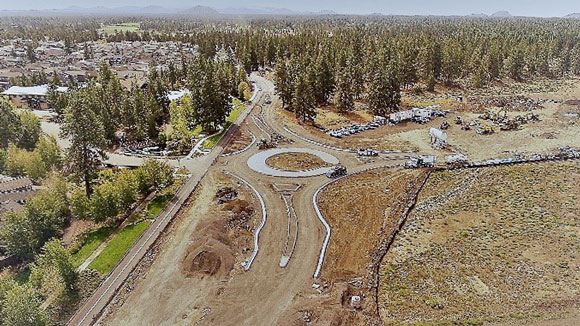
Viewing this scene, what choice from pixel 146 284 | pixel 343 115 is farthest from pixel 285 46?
pixel 146 284

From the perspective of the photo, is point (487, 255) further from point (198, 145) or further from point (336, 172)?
point (198, 145)

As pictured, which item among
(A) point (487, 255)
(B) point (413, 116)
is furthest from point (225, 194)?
(B) point (413, 116)

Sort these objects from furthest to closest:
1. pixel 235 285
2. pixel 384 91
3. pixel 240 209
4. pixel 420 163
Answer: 1. pixel 384 91
2. pixel 420 163
3. pixel 240 209
4. pixel 235 285

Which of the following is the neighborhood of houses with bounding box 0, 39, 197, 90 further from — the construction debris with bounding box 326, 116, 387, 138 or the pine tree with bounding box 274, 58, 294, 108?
the construction debris with bounding box 326, 116, 387, 138

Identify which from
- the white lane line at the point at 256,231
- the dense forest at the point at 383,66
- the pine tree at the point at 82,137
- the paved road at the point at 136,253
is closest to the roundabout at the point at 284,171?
the white lane line at the point at 256,231

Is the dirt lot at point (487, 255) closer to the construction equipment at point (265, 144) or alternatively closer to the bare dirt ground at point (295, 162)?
the bare dirt ground at point (295, 162)

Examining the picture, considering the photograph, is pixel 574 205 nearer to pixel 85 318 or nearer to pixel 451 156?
pixel 451 156
